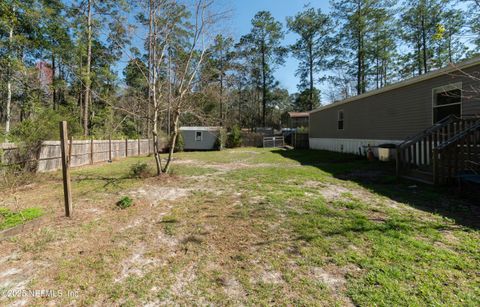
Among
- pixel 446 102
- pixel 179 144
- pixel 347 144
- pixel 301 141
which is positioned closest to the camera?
pixel 446 102

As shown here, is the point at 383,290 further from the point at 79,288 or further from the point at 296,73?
the point at 296,73

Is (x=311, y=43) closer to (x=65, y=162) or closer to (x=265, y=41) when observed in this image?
(x=265, y=41)

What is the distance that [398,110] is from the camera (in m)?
8.68

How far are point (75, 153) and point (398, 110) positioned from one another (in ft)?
45.3

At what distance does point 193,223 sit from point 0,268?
7.10 ft

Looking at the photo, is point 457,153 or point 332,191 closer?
point 457,153

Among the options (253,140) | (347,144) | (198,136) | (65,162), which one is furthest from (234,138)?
(65,162)

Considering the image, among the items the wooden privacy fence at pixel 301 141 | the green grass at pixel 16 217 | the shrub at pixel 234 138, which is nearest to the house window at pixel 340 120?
the wooden privacy fence at pixel 301 141

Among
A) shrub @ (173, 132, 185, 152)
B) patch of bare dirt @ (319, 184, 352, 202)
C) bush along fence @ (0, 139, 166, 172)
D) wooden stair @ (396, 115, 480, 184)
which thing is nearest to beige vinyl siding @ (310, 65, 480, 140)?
wooden stair @ (396, 115, 480, 184)

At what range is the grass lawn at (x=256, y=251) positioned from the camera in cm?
190

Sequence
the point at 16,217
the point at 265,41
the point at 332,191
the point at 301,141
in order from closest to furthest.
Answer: the point at 16,217
the point at 332,191
the point at 301,141
the point at 265,41

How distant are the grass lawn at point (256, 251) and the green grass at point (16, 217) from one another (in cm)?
19

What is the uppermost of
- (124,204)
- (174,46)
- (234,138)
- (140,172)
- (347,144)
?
(174,46)

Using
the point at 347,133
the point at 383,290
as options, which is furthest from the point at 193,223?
the point at 347,133
